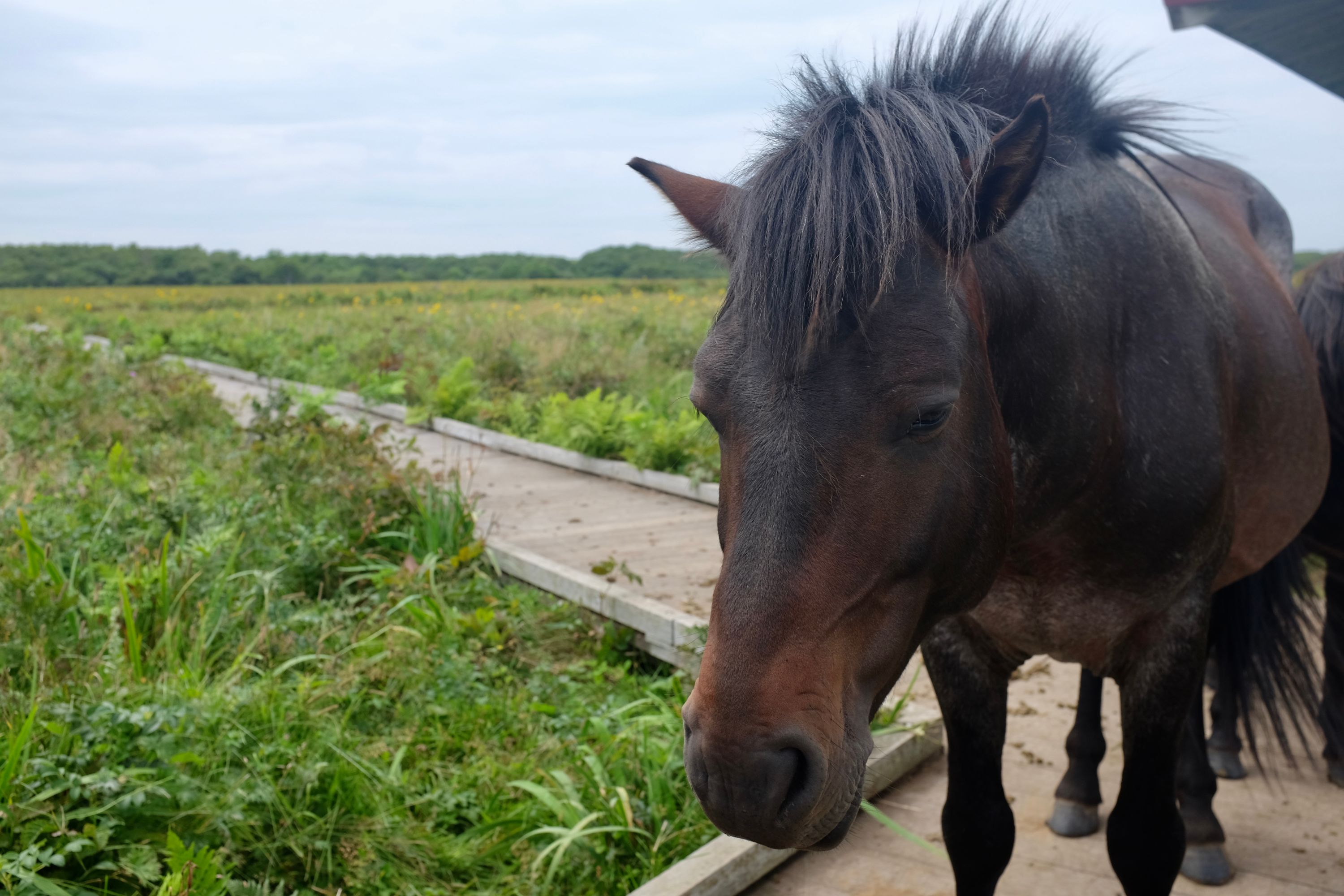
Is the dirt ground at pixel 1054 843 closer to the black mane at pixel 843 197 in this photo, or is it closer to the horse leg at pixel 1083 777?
the horse leg at pixel 1083 777

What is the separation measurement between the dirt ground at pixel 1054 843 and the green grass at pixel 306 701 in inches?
20.3

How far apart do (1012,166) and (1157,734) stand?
1.49 m

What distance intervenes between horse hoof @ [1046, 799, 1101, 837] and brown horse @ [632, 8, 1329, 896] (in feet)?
2.56

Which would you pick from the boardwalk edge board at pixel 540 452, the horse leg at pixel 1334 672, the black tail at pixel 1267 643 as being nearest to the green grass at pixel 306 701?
the boardwalk edge board at pixel 540 452

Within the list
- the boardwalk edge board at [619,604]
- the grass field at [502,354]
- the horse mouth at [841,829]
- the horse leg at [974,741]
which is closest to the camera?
the horse mouth at [841,829]

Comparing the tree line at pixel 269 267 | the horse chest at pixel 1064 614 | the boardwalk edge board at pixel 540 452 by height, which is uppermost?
the tree line at pixel 269 267

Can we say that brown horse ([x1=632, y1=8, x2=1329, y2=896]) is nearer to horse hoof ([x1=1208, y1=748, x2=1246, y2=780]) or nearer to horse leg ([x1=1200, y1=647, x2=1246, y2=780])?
horse leg ([x1=1200, y1=647, x2=1246, y2=780])

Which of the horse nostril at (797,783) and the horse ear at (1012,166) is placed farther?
the horse ear at (1012,166)

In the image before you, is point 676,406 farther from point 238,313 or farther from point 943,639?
point 238,313

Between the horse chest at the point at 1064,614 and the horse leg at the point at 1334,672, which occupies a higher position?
the horse chest at the point at 1064,614

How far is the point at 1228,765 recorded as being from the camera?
12.0 feet

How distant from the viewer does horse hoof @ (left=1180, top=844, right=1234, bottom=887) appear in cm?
292

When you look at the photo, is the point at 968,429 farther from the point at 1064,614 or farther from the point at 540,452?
the point at 540,452

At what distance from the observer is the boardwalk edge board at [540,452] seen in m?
7.48
